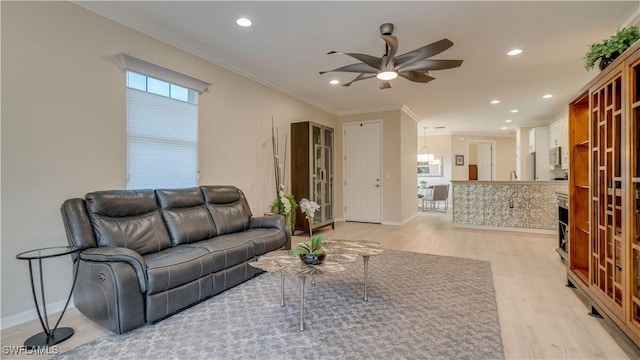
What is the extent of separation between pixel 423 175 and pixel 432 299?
9.04 m

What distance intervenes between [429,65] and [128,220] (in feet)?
10.8

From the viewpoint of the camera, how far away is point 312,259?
2.34m

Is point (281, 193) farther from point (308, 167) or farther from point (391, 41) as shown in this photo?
point (391, 41)

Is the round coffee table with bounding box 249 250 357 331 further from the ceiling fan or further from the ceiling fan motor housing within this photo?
the ceiling fan motor housing

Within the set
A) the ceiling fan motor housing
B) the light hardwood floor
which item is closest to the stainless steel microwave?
the light hardwood floor

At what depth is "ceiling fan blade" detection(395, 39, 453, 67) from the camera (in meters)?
2.70

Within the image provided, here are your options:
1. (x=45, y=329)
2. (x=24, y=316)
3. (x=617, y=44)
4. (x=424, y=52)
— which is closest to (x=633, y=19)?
(x=617, y=44)

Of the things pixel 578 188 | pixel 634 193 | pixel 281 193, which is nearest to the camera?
pixel 634 193

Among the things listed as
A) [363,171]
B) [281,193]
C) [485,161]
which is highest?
[485,161]

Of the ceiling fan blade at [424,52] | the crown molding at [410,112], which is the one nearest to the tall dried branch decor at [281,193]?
the ceiling fan blade at [424,52]

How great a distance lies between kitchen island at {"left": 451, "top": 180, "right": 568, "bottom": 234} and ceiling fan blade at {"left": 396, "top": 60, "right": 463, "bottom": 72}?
3.94 metres

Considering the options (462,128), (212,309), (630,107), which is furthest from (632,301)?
(462,128)

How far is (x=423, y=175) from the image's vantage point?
11.2 meters

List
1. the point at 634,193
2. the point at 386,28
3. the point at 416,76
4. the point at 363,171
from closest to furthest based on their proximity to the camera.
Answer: the point at 634,193 → the point at 386,28 → the point at 416,76 → the point at 363,171
